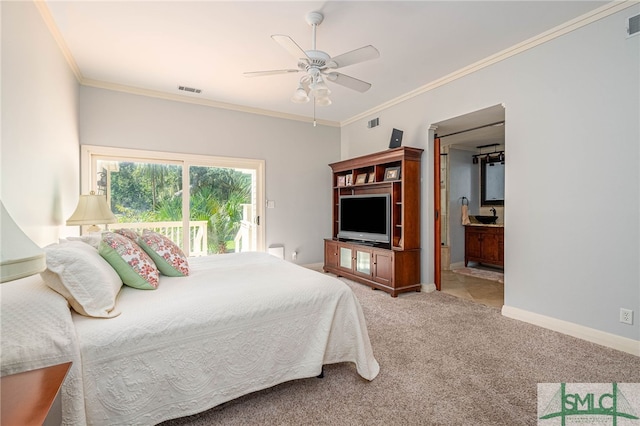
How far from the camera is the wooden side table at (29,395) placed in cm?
74

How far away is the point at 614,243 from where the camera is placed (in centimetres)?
244

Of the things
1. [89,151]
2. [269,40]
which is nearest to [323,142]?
[269,40]

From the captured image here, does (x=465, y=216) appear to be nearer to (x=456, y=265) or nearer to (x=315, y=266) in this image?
(x=456, y=265)

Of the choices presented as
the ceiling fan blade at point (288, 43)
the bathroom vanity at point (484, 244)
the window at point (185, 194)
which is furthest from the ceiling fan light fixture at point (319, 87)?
the bathroom vanity at point (484, 244)

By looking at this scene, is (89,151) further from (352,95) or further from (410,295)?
(410,295)

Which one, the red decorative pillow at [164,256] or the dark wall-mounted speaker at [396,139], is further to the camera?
the dark wall-mounted speaker at [396,139]

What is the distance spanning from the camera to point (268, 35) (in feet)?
9.17

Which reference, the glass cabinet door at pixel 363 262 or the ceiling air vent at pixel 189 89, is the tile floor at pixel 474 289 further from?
the ceiling air vent at pixel 189 89

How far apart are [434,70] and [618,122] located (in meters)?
1.87

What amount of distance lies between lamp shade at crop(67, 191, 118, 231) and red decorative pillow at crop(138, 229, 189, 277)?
3.74 feet

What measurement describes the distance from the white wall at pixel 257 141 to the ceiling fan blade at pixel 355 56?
9.06 ft

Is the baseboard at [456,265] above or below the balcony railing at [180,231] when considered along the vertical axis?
below

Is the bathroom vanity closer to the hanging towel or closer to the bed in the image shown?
the hanging towel

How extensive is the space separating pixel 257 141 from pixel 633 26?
441 centimetres
